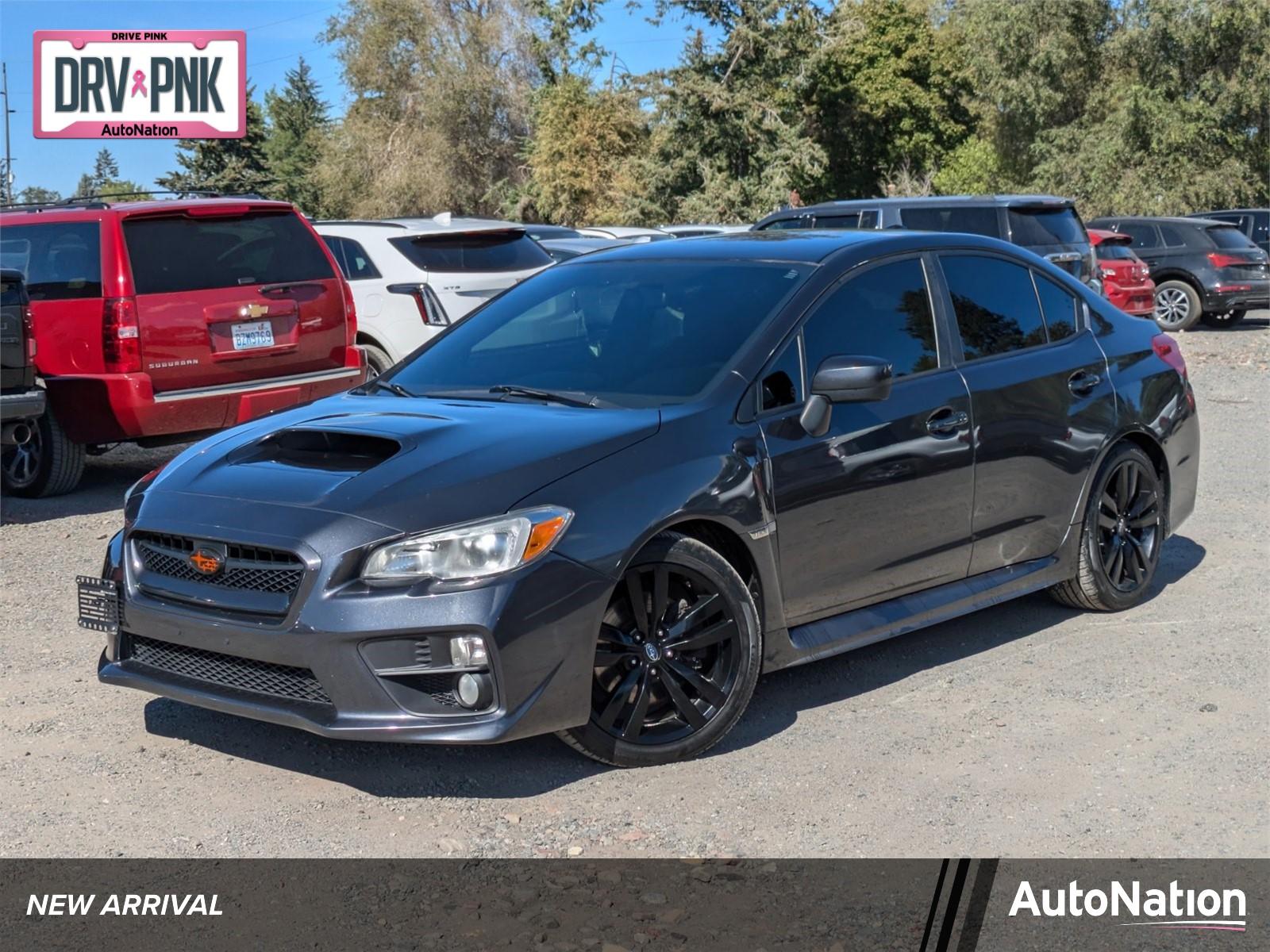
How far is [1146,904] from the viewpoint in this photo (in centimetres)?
388

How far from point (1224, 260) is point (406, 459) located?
2053cm

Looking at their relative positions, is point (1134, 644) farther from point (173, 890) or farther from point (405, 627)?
point (173, 890)

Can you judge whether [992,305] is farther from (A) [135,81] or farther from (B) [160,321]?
(A) [135,81]

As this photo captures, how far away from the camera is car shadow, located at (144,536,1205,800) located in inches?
186

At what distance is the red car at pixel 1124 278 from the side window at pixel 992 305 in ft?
45.9

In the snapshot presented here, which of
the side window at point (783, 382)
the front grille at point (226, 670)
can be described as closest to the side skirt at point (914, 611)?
the side window at point (783, 382)

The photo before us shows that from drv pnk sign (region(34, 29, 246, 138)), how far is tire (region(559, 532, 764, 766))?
87.2ft

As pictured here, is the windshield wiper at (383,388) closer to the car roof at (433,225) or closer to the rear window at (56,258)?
the rear window at (56,258)

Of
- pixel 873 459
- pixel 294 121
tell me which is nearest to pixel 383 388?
pixel 873 459

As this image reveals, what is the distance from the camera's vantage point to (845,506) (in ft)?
17.5

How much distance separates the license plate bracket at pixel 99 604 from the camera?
16.0 feet

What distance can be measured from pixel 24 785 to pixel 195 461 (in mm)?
1123

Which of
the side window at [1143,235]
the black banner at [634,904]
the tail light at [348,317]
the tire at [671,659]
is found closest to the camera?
the black banner at [634,904]

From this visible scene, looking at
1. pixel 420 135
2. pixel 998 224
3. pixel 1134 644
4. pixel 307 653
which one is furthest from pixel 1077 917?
pixel 420 135
